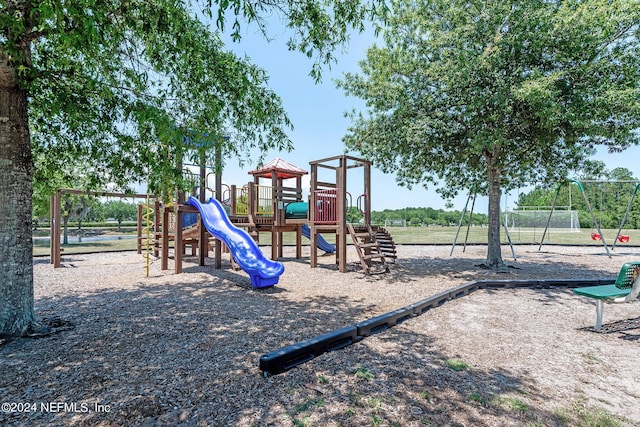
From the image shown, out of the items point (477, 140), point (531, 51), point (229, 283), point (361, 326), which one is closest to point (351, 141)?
point (477, 140)

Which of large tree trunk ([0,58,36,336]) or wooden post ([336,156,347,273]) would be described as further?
wooden post ([336,156,347,273])

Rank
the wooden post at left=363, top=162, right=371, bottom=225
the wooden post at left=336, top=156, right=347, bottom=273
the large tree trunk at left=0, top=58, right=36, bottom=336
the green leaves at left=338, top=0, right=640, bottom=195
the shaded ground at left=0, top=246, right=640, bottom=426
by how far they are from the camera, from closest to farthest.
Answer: the shaded ground at left=0, top=246, right=640, bottom=426, the large tree trunk at left=0, top=58, right=36, bottom=336, the green leaves at left=338, top=0, right=640, bottom=195, the wooden post at left=336, top=156, right=347, bottom=273, the wooden post at left=363, top=162, right=371, bottom=225

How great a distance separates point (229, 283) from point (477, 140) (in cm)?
Answer: 664

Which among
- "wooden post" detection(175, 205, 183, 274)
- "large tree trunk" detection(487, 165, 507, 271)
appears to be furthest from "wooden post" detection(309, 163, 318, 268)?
"large tree trunk" detection(487, 165, 507, 271)

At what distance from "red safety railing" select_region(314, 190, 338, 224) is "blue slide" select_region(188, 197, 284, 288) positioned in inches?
92.4

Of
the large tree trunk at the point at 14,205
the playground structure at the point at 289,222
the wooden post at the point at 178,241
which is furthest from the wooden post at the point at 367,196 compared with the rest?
the large tree trunk at the point at 14,205

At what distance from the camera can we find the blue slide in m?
7.25

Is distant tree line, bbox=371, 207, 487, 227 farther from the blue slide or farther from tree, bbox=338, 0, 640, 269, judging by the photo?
the blue slide

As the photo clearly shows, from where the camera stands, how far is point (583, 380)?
318 centimetres

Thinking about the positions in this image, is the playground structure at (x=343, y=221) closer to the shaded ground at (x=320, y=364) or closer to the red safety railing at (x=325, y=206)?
the red safety railing at (x=325, y=206)

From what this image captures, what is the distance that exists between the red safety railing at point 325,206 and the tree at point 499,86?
175 centimetres

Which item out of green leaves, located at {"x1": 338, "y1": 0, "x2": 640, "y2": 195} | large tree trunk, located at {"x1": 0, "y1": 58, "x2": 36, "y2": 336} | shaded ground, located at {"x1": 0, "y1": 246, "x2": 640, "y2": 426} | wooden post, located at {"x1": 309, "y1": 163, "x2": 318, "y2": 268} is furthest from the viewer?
wooden post, located at {"x1": 309, "y1": 163, "x2": 318, "y2": 268}

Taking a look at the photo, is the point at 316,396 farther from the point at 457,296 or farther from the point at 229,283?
the point at 229,283

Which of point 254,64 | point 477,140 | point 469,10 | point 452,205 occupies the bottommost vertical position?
point 452,205
